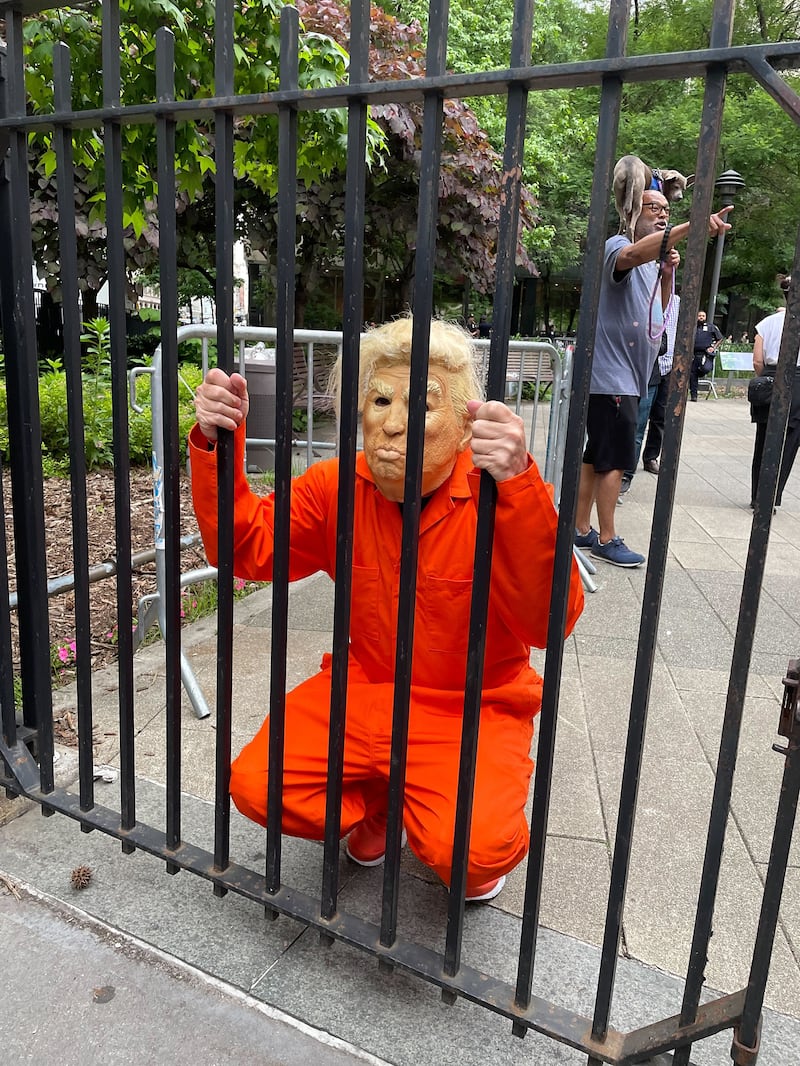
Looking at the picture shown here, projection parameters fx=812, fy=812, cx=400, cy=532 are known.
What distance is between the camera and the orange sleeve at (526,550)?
139 centimetres

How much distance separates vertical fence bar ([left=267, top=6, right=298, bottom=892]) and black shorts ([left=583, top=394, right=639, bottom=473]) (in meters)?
3.16

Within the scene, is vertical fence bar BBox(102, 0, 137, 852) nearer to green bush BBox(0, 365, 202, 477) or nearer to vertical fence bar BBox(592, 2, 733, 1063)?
vertical fence bar BBox(592, 2, 733, 1063)

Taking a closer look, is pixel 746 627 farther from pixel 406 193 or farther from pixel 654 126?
pixel 654 126

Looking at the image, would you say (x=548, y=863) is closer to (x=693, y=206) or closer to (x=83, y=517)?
(x=83, y=517)

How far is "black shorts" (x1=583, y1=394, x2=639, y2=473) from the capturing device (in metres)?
4.48

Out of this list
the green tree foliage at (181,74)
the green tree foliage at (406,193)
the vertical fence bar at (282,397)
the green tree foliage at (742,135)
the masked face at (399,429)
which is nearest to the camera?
the vertical fence bar at (282,397)

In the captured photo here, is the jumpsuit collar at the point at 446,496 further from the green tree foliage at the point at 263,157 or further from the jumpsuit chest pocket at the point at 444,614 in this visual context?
the green tree foliage at the point at 263,157

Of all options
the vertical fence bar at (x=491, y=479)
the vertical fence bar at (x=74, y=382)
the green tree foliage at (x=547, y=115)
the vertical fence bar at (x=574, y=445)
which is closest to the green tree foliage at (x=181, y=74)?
the vertical fence bar at (x=74, y=382)

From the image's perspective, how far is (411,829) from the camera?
178cm

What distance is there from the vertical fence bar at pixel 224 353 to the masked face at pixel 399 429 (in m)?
0.32

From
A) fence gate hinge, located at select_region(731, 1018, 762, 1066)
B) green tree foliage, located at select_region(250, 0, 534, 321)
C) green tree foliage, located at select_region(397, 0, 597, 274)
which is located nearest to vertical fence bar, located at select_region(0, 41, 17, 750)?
fence gate hinge, located at select_region(731, 1018, 762, 1066)

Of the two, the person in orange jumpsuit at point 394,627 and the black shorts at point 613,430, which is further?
the black shorts at point 613,430

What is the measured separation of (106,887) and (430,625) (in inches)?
39.9

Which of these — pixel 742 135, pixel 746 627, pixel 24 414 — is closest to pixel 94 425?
pixel 24 414
